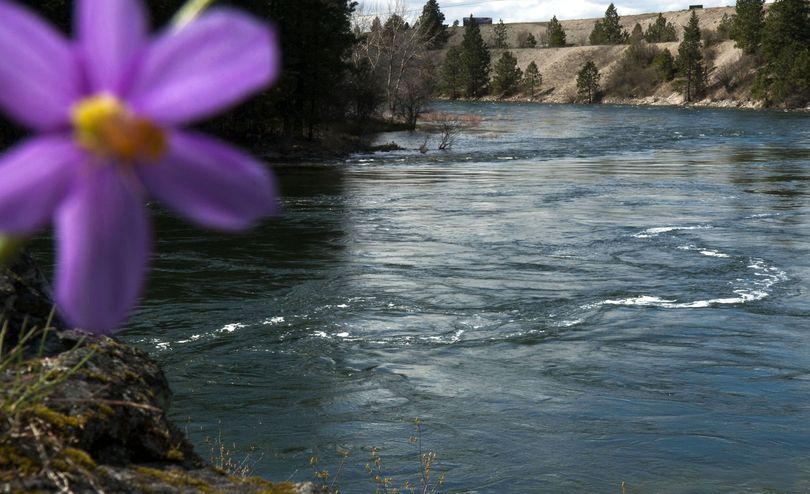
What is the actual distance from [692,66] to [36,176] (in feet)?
347

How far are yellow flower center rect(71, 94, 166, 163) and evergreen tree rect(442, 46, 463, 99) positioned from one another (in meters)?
123

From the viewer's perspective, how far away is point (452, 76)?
12375cm

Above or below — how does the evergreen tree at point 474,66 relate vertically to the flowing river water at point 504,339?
above

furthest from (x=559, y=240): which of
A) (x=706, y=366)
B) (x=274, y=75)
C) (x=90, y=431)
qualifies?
(x=274, y=75)

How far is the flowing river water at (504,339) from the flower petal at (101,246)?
648 centimetres

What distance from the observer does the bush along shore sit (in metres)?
2.41

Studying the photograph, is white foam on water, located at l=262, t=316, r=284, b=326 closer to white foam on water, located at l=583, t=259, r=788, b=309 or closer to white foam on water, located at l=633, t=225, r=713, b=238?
white foam on water, located at l=583, t=259, r=788, b=309

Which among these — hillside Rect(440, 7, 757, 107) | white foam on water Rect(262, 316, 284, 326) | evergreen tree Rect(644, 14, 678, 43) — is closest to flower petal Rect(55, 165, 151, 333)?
white foam on water Rect(262, 316, 284, 326)

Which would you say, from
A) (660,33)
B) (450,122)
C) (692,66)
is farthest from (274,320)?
(660,33)

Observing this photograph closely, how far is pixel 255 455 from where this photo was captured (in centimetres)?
732

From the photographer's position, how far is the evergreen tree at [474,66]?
121438 mm

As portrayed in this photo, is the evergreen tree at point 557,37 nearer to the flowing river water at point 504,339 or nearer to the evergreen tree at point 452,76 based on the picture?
the evergreen tree at point 452,76

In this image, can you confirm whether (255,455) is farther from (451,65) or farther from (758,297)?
(451,65)

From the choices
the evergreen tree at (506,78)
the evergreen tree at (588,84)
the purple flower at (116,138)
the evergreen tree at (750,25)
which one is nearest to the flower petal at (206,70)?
the purple flower at (116,138)
